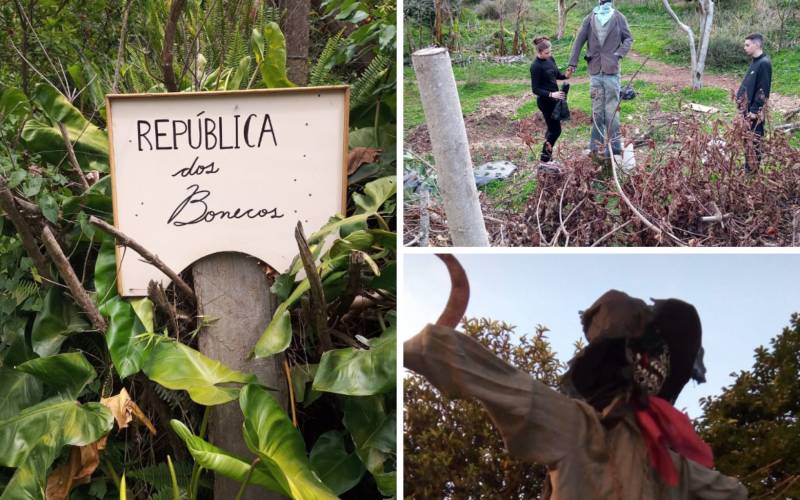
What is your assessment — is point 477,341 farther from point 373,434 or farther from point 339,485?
point 339,485

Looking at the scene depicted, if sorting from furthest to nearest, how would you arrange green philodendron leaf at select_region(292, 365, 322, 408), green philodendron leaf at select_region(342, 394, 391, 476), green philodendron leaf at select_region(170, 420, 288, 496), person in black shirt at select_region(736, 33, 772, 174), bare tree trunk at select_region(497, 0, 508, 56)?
bare tree trunk at select_region(497, 0, 508, 56) → person in black shirt at select_region(736, 33, 772, 174) → green philodendron leaf at select_region(292, 365, 322, 408) → green philodendron leaf at select_region(342, 394, 391, 476) → green philodendron leaf at select_region(170, 420, 288, 496)

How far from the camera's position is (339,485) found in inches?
49.5

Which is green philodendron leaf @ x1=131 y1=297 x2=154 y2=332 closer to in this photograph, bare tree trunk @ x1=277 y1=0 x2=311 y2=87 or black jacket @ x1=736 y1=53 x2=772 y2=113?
bare tree trunk @ x1=277 y1=0 x2=311 y2=87

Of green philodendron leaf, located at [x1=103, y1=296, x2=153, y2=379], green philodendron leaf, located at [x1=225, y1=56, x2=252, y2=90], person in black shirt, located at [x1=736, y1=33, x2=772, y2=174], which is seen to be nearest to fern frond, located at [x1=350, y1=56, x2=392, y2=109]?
green philodendron leaf, located at [x1=225, y1=56, x2=252, y2=90]

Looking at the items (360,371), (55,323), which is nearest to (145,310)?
(55,323)

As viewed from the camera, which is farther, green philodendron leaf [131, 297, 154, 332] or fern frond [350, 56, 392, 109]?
fern frond [350, 56, 392, 109]

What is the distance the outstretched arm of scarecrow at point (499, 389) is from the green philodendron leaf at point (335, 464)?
0.65 metres

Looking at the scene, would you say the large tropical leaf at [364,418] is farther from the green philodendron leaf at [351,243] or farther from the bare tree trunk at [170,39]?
the bare tree trunk at [170,39]

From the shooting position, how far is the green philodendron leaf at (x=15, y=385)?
1.41m

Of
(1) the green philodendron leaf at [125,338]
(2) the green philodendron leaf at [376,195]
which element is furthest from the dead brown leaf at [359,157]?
(1) the green philodendron leaf at [125,338]

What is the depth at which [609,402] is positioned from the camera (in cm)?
69

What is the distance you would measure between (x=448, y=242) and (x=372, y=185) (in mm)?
345

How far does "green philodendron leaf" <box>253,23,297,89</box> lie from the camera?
4.81 feet

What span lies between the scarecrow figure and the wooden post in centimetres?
72
